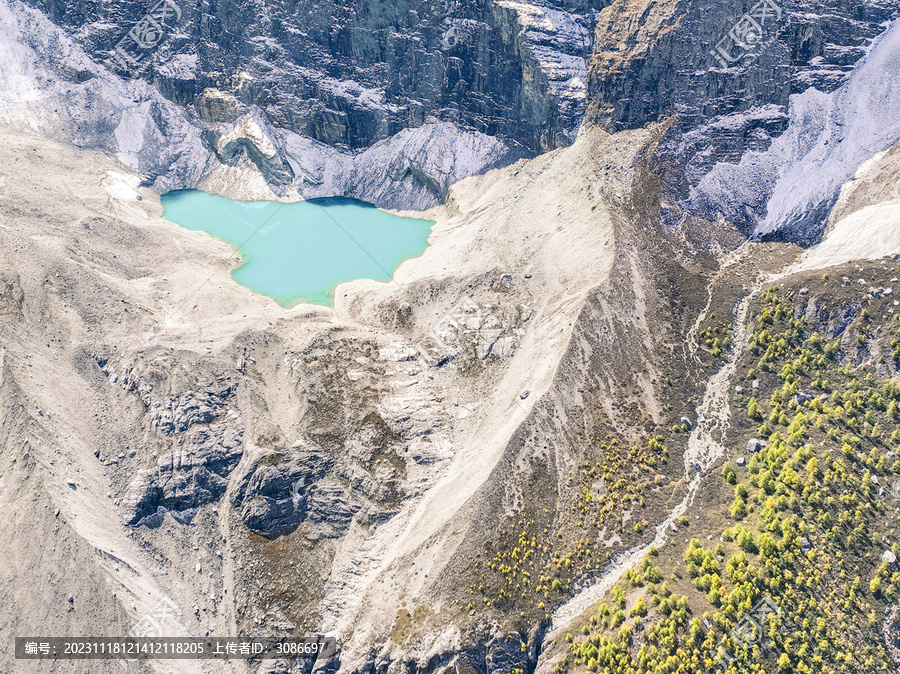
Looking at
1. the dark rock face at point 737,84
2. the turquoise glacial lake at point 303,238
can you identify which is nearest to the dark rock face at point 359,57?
the turquoise glacial lake at point 303,238

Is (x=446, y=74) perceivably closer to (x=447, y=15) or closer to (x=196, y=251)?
(x=447, y=15)

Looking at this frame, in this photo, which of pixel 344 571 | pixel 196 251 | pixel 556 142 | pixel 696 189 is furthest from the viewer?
pixel 556 142

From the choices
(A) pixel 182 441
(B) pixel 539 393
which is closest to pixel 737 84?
(B) pixel 539 393

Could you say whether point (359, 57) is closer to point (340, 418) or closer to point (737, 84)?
point (737, 84)

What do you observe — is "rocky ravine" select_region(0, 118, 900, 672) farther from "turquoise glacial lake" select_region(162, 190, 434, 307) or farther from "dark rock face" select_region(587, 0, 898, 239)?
"turquoise glacial lake" select_region(162, 190, 434, 307)

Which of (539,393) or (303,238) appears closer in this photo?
(539,393)

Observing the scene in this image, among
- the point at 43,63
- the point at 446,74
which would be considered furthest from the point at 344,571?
the point at 43,63

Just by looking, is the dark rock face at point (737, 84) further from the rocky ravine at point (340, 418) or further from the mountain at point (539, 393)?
the rocky ravine at point (340, 418)
